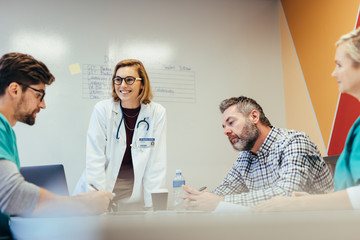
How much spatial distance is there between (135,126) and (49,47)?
668 millimetres

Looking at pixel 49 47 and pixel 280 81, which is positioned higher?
pixel 49 47

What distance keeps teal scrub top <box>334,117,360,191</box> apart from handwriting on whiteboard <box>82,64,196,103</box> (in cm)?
106

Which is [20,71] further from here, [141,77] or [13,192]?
[141,77]

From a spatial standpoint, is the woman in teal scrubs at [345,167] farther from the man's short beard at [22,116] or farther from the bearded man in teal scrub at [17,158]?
the man's short beard at [22,116]

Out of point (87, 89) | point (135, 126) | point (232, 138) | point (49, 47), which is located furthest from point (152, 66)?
point (232, 138)

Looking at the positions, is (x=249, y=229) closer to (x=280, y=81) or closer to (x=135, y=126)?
(x=135, y=126)

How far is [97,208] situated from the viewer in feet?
1.81

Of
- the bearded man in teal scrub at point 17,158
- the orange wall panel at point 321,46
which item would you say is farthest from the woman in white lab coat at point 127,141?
the orange wall panel at point 321,46

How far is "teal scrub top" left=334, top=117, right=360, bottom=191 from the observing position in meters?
0.57

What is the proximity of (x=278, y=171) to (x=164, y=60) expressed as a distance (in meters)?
0.97

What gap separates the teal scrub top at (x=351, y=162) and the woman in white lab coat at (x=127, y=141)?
581mm

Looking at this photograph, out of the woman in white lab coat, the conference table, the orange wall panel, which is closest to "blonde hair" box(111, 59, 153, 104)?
the woman in white lab coat

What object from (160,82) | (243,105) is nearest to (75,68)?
(160,82)

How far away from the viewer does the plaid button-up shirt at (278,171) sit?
2.66ft
